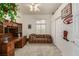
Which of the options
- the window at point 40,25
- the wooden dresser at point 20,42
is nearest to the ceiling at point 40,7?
the window at point 40,25

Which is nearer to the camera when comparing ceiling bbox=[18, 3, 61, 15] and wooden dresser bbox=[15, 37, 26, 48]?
ceiling bbox=[18, 3, 61, 15]

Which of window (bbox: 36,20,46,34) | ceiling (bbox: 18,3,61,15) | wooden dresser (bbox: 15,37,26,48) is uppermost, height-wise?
ceiling (bbox: 18,3,61,15)

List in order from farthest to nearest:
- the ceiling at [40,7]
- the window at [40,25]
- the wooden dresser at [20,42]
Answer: the window at [40,25], the wooden dresser at [20,42], the ceiling at [40,7]

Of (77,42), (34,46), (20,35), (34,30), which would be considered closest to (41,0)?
(77,42)

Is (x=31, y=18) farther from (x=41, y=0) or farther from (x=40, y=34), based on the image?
(x=41, y=0)

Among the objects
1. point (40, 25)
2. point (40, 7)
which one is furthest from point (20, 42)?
point (40, 7)

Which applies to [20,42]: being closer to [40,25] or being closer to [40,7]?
[40,25]

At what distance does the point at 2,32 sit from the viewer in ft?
11.1

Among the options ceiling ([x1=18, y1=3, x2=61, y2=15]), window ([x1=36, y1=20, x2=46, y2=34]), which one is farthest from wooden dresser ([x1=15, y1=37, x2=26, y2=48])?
ceiling ([x1=18, y1=3, x2=61, y2=15])

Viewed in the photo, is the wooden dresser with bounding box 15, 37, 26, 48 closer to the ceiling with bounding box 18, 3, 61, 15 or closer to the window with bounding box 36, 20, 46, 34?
the window with bounding box 36, 20, 46, 34

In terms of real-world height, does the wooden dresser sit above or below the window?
below

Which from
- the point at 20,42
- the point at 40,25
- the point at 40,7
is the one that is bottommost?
the point at 20,42

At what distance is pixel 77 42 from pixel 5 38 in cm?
170

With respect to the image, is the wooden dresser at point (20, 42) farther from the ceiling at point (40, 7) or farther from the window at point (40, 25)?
the ceiling at point (40, 7)
